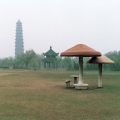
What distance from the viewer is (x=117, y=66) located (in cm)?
4853

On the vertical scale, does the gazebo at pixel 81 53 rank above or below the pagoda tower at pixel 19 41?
below

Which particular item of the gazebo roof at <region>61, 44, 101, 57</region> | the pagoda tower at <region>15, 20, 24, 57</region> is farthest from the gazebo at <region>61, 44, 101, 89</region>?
the pagoda tower at <region>15, 20, 24, 57</region>

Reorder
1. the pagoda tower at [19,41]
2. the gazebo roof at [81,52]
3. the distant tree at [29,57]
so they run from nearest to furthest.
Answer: the gazebo roof at [81,52] → the distant tree at [29,57] → the pagoda tower at [19,41]

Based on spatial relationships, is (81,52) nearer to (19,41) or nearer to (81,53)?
(81,53)

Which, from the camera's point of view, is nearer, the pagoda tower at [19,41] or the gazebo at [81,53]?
the gazebo at [81,53]

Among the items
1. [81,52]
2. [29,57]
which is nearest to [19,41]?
[29,57]

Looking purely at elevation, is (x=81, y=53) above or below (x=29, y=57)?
below

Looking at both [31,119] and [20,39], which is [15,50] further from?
[31,119]

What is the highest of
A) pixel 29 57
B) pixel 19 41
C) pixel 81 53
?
pixel 19 41

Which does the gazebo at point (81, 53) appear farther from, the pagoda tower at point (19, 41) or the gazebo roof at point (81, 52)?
the pagoda tower at point (19, 41)

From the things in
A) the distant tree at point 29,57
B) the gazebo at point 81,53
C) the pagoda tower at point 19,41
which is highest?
the pagoda tower at point 19,41

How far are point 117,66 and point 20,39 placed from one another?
11824cm

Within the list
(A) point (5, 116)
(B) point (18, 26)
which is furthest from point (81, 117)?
(B) point (18, 26)

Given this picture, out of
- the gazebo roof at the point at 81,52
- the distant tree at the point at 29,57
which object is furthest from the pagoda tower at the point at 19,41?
the gazebo roof at the point at 81,52
